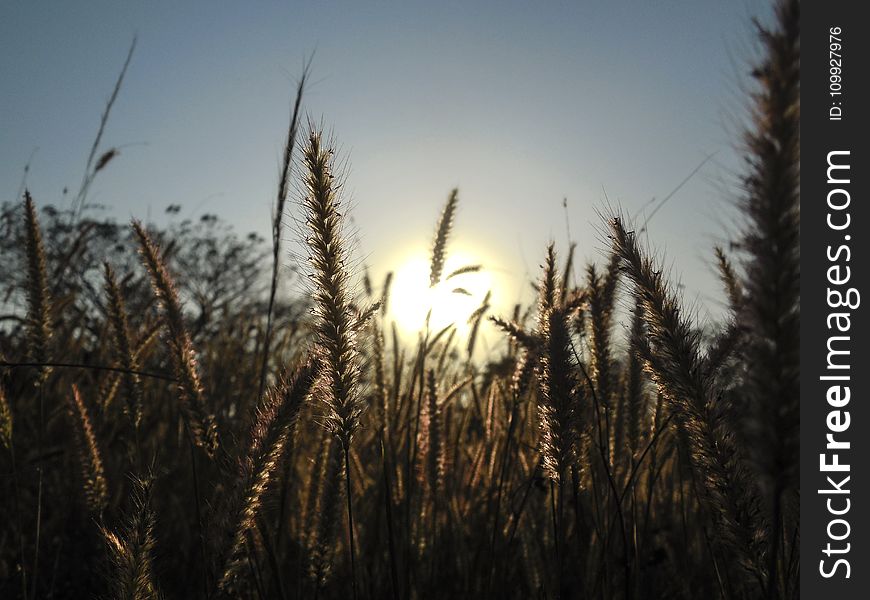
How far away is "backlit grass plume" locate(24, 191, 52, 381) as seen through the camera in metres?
2.36

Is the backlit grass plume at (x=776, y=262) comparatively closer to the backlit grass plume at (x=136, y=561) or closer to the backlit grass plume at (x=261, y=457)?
the backlit grass plume at (x=261, y=457)

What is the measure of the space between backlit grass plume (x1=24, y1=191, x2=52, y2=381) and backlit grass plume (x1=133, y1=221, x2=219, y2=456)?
1.36 feet

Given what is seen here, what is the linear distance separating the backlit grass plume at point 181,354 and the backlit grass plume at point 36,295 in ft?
1.36

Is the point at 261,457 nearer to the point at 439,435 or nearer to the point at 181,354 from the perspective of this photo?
the point at 181,354

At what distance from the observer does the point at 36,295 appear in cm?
238

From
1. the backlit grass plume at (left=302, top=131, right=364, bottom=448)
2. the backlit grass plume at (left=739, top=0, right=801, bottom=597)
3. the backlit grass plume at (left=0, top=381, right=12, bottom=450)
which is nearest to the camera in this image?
the backlit grass plume at (left=739, top=0, right=801, bottom=597)

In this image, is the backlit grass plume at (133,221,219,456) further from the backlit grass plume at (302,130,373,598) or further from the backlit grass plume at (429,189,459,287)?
the backlit grass plume at (429,189,459,287)

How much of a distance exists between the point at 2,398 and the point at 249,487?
4.02 feet

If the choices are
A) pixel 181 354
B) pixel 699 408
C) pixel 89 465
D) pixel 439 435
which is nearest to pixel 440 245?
pixel 439 435

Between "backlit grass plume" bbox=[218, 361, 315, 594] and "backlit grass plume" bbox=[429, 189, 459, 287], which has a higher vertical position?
"backlit grass plume" bbox=[429, 189, 459, 287]

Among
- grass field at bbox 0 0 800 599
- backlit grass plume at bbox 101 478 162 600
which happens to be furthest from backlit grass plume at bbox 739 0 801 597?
backlit grass plume at bbox 101 478 162 600

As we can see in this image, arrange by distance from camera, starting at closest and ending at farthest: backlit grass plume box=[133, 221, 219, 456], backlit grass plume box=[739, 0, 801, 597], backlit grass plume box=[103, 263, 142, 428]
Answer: backlit grass plume box=[739, 0, 801, 597]
backlit grass plume box=[133, 221, 219, 456]
backlit grass plume box=[103, 263, 142, 428]

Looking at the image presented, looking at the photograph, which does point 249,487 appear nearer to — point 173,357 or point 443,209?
point 173,357

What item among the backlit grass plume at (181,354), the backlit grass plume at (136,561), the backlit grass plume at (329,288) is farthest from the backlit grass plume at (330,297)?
the backlit grass plume at (181,354)
